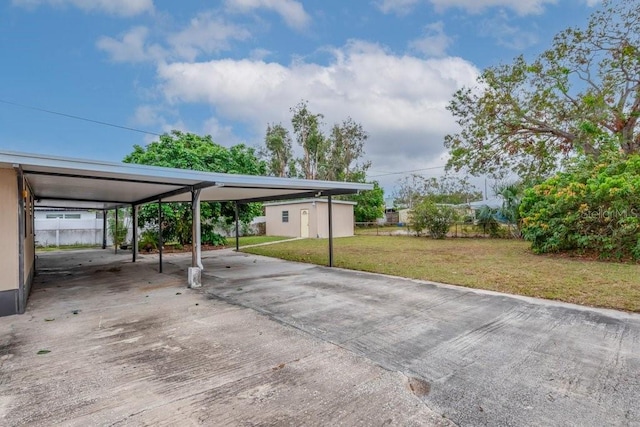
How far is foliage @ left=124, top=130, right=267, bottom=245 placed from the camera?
44.8 feet

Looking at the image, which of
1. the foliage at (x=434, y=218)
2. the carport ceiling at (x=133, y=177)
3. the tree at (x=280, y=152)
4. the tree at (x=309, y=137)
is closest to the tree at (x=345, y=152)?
the tree at (x=309, y=137)

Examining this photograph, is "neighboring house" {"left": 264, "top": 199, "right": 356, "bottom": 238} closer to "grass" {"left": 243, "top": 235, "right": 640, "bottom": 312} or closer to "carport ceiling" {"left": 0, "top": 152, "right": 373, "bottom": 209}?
"grass" {"left": 243, "top": 235, "right": 640, "bottom": 312}

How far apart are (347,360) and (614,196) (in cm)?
999

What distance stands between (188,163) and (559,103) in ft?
52.1

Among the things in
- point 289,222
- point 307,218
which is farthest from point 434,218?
point 289,222

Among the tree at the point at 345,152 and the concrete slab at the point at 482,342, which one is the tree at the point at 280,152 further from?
the concrete slab at the point at 482,342

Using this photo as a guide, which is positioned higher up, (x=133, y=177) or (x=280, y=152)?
(x=280, y=152)

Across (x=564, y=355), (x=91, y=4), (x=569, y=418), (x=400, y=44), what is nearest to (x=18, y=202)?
(x=569, y=418)

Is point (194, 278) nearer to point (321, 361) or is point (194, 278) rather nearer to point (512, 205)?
point (321, 361)

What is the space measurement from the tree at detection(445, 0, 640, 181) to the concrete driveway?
1160 centimetres

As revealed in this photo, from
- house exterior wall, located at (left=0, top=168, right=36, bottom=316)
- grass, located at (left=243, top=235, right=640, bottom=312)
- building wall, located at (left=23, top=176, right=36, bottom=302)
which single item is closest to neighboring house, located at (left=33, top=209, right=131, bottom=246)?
building wall, located at (left=23, top=176, right=36, bottom=302)

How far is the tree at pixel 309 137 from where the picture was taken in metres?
28.5

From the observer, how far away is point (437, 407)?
2.45 meters

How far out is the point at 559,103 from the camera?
13.9 m
